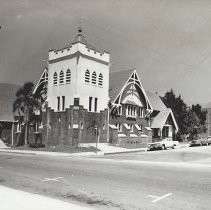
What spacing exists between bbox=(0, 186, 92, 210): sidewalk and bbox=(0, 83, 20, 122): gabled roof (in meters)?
44.4

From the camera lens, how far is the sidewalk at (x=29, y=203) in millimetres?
8336

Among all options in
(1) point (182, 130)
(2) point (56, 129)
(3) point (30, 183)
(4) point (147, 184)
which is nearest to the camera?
(4) point (147, 184)

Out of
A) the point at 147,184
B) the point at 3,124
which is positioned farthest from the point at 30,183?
the point at 3,124

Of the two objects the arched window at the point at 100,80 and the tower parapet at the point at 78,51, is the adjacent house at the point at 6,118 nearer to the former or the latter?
the tower parapet at the point at 78,51

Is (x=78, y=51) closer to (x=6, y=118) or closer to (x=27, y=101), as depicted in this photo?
(x=27, y=101)

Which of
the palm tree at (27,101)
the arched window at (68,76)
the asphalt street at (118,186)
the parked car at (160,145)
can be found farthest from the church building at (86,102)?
the asphalt street at (118,186)

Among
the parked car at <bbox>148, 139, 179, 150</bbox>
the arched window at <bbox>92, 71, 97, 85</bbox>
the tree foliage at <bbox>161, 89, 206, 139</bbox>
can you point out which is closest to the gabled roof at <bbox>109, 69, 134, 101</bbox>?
the arched window at <bbox>92, 71, 97, 85</bbox>

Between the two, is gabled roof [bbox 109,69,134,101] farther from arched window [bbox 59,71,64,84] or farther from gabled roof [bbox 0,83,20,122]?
gabled roof [bbox 0,83,20,122]

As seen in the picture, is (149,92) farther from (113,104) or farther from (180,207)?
(180,207)

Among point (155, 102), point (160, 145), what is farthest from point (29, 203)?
point (155, 102)

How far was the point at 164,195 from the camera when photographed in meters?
10.6

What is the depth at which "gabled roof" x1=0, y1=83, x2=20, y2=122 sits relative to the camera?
5316cm

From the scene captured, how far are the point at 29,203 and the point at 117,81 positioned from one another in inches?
1540

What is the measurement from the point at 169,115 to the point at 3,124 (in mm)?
25909
